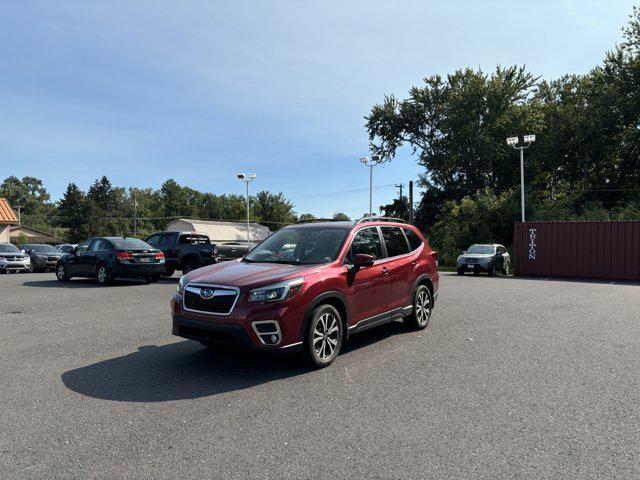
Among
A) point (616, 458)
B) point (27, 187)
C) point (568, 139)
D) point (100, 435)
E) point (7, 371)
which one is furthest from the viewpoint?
point (27, 187)

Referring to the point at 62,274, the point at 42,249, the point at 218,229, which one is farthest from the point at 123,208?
the point at 62,274

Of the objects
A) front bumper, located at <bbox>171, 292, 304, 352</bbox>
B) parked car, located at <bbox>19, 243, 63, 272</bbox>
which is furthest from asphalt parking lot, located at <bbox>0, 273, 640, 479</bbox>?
parked car, located at <bbox>19, 243, 63, 272</bbox>

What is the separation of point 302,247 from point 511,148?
4338 centimetres

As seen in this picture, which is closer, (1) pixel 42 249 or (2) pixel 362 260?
(2) pixel 362 260

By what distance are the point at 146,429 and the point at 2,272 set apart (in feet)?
81.9

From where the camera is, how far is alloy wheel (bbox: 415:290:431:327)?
Result: 302 inches

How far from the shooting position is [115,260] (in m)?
14.9

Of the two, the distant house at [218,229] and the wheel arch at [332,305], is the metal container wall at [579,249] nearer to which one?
the wheel arch at [332,305]

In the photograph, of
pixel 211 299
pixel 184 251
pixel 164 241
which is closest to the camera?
pixel 211 299

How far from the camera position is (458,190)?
48344 mm

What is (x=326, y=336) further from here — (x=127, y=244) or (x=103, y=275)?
(x=103, y=275)

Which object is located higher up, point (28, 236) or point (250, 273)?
point (28, 236)

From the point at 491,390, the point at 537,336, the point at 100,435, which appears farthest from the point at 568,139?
the point at 100,435

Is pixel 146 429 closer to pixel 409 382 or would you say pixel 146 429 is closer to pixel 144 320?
pixel 409 382
